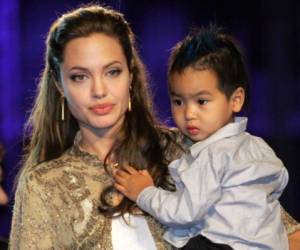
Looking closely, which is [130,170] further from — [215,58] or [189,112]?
[215,58]

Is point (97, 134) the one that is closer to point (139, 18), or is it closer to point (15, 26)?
point (139, 18)

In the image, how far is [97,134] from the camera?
84.0 inches

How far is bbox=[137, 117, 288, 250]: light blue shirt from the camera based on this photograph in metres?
1.82

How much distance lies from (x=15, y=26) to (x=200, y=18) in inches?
49.5

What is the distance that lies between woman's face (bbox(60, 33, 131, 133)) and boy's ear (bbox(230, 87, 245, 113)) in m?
0.32

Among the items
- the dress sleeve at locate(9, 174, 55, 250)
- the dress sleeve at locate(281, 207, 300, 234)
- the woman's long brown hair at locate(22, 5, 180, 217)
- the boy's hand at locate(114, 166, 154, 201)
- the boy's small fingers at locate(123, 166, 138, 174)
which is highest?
the woman's long brown hair at locate(22, 5, 180, 217)

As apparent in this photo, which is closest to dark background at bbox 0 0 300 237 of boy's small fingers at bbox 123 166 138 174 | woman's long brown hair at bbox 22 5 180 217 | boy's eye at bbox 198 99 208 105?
woman's long brown hair at bbox 22 5 180 217

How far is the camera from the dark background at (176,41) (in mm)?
3959

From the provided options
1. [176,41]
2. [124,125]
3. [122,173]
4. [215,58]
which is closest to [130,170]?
[122,173]

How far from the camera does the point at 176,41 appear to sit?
13.9 feet

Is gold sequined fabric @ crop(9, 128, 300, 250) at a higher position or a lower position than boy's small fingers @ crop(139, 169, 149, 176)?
lower

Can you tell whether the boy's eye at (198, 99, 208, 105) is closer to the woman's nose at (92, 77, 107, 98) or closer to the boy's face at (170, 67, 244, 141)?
the boy's face at (170, 67, 244, 141)

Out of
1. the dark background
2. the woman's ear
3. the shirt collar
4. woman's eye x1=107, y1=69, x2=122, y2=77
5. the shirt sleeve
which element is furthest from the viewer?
the dark background

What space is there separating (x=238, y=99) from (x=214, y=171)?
0.27 meters
